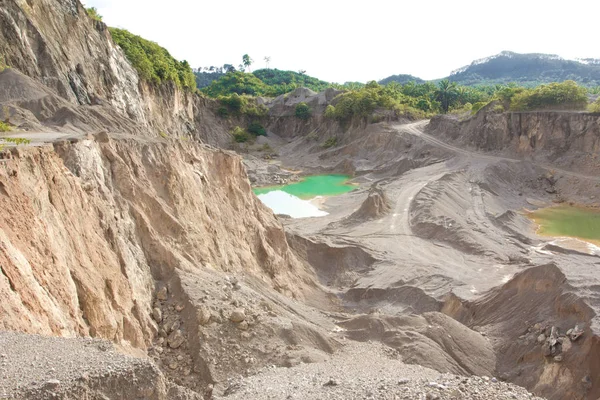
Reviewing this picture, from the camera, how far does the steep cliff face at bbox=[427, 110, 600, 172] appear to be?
144 ft

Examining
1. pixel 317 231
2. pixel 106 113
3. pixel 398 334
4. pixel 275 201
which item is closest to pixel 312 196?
pixel 275 201

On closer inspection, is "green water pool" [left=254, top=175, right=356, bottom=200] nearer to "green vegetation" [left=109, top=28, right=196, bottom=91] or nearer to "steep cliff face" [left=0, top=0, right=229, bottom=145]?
"steep cliff face" [left=0, top=0, right=229, bottom=145]

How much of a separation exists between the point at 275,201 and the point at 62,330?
127 ft

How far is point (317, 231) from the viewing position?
31422 mm

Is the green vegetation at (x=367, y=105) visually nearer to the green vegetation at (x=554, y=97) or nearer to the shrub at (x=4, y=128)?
the green vegetation at (x=554, y=97)

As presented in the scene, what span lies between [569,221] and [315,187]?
27.0 metres

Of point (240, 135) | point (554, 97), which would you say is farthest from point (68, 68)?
point (554, 97)

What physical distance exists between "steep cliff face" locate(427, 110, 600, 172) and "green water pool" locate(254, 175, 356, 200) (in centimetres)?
1491

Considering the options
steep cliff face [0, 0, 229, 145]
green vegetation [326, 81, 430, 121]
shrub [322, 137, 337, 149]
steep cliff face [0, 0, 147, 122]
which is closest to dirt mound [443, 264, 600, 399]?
steep cliff face [0, 0, 229, 145]

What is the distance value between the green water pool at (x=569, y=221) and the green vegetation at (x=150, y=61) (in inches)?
1599

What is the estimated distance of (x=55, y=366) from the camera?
675 centimetres

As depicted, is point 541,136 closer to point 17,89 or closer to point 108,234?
point 17,89

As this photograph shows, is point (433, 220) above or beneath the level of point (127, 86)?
beneath

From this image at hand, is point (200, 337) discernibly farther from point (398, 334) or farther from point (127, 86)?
point (127, 86)
